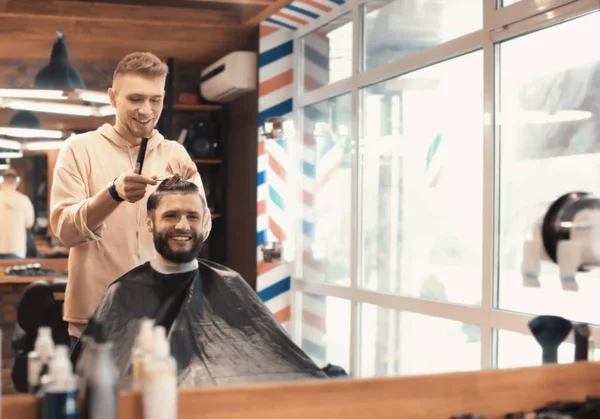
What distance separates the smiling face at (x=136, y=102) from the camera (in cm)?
193

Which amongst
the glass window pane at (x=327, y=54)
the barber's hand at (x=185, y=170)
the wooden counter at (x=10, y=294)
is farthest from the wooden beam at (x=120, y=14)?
the wooden counter at (x=10, y=294)

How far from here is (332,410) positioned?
1.49 meters

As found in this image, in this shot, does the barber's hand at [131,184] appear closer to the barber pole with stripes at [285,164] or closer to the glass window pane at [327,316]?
the barber pole with stripes at [285,164]

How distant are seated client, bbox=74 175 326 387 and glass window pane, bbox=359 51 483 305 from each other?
820mm

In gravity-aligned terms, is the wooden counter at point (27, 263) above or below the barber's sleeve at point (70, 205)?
below

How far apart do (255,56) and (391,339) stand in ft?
5.66

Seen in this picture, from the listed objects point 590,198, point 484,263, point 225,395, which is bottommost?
point 225,395

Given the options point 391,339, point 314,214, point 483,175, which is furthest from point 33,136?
point 314,214

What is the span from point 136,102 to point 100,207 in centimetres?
29

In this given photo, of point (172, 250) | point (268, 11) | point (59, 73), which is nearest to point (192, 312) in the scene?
point (172, 250)

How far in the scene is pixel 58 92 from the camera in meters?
3.53

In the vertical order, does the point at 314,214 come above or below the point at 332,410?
above

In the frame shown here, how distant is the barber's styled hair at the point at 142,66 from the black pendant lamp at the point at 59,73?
911 millimetres

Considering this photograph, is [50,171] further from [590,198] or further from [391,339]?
[391,339]
